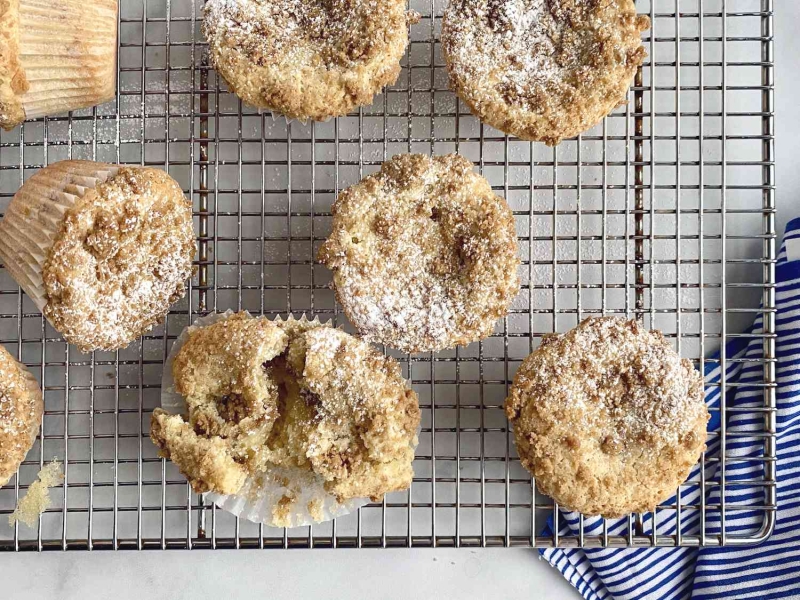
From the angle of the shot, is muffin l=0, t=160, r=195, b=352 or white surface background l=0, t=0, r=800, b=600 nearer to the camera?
muffin l=0, t=160, r=195, b=352

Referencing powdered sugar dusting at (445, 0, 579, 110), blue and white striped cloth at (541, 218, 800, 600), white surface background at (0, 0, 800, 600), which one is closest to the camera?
powdered sugar dusting at (445, 0, 579, 110)

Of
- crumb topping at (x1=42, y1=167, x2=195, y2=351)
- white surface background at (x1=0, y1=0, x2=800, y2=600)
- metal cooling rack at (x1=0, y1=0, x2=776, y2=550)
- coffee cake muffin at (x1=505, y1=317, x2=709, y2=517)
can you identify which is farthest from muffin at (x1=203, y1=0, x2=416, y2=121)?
white surface background at (x1=0, y1=0, x2=800, y2=600)

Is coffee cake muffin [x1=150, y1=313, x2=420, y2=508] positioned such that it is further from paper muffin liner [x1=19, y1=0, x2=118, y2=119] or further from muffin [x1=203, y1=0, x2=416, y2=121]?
paper muffin liner [x1=19, y1=0, x2=118, y2=119]

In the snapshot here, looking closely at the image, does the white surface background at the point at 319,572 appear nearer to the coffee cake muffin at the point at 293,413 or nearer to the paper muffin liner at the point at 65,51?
the coffee cake muffin at the point at 293,413

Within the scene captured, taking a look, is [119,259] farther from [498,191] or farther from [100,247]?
[498,191]

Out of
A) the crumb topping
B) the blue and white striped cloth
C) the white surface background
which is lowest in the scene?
the white surface background
